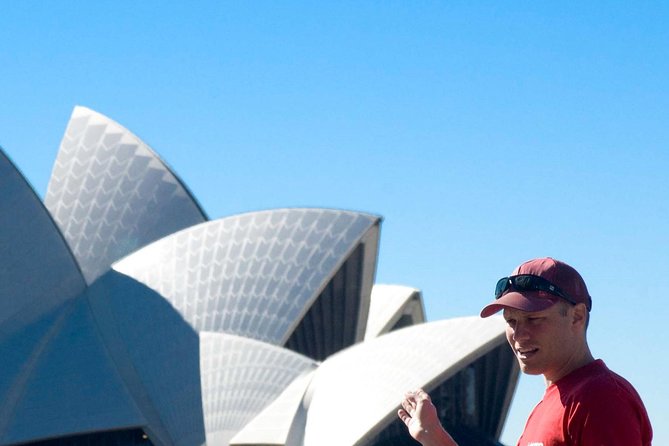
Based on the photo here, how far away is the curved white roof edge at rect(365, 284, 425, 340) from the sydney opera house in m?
3.64

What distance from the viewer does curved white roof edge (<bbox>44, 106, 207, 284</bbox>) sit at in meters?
38.2

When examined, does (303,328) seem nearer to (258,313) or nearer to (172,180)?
(258,313)

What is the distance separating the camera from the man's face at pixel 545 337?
3.23 meters

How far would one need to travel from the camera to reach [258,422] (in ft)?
94.0

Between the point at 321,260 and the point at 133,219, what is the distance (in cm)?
726

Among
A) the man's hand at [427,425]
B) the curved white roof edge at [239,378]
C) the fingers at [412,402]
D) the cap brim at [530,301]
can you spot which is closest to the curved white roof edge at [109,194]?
the curved white roof edge at [239,378]

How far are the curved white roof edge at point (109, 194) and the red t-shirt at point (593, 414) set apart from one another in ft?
113

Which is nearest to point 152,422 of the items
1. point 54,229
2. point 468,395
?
point 54,229

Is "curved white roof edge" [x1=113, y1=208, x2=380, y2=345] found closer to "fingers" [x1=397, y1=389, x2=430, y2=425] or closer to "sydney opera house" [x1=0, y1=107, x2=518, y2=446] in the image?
"sydney opera house" [x1=0, y1=107, x2=518, y2=446]

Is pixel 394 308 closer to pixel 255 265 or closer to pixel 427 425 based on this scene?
pixel 255 265

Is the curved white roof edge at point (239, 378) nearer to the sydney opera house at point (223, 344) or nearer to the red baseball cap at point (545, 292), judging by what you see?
the sydney opera house at point (223, 344)

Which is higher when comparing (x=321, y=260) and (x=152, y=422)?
(x=321, y=260)

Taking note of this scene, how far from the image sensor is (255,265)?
34031mm

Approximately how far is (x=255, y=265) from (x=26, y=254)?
228 inches
